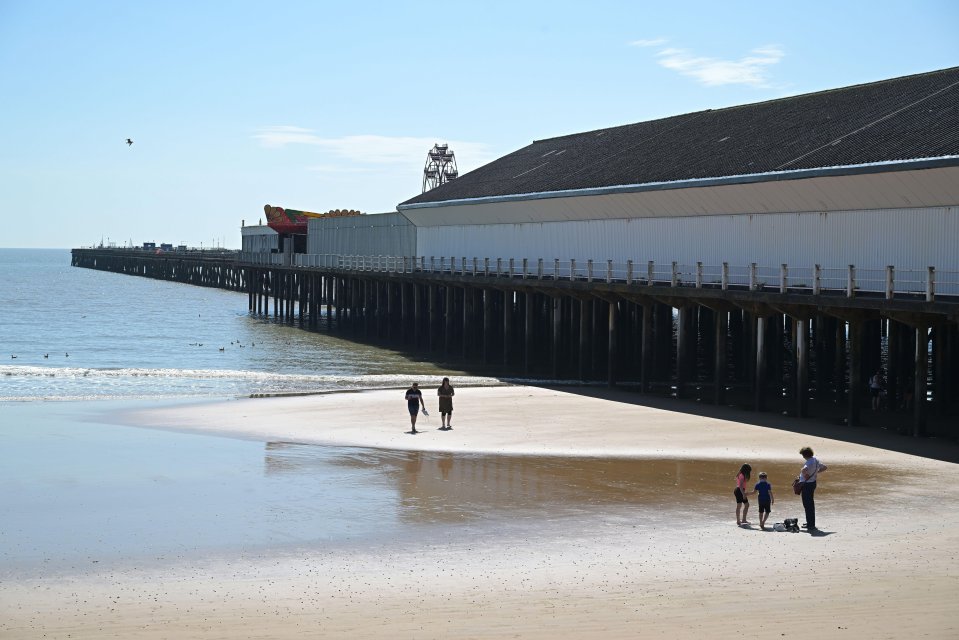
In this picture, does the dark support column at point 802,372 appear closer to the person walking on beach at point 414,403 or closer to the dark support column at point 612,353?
the dark support column at point 612,353

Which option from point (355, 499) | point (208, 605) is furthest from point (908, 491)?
point (208, 605)

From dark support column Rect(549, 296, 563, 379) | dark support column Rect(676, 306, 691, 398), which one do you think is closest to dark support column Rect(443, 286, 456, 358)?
dark support column Rect(549, 296, 563, 379)

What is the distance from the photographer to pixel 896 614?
1224 centimetres

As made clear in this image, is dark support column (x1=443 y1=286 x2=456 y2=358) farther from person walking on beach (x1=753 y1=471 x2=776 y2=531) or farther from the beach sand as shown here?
person walking on beach (x1=753 y1=471 x2=776 y2=531)

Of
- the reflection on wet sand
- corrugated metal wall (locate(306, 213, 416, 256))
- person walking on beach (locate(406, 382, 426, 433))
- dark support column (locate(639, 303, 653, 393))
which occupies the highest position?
corrugated metal wall (locate(306, 213, 416, 256))

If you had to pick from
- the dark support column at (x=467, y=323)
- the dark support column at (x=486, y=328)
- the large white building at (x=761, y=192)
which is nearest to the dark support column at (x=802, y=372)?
the large white building at (x=761, y=192)

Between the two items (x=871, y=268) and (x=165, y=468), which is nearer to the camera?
(x=165, y=468)

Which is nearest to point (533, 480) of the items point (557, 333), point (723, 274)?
point (723, 274)

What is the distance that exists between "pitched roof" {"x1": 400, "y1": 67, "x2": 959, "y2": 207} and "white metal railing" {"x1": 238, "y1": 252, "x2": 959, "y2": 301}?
2.50m

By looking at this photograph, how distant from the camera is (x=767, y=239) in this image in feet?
101

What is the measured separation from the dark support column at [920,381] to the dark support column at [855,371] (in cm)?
149

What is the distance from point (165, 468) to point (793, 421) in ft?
44.8

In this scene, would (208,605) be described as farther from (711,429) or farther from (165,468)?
(711,429)

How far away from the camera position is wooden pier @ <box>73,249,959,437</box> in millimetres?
25922
